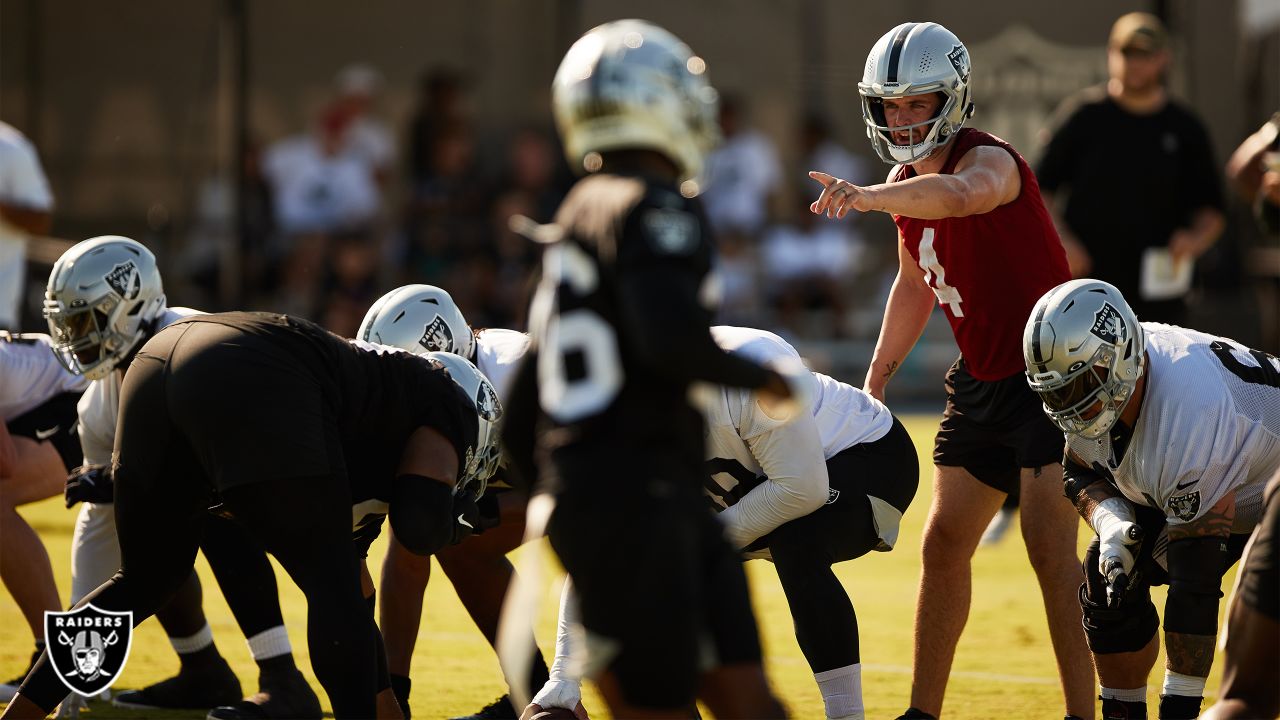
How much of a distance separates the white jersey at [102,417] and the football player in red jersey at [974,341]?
254 centimetres

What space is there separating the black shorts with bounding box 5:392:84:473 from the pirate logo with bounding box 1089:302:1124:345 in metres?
3.96

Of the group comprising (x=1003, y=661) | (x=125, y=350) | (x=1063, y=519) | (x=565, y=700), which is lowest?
(x=1003, y=661)

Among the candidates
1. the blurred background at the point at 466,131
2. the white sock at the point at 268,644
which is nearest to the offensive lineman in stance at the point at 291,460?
the white sock at the point at 268,644

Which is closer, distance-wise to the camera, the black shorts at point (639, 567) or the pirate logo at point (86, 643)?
the black shorts at point (639, 567)

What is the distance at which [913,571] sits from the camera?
926cm

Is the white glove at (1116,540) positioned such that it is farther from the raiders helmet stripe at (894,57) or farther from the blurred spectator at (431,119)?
the blurred spectator at (431,119)

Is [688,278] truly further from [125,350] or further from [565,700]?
[125,350]

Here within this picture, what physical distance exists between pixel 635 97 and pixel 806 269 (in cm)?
1308

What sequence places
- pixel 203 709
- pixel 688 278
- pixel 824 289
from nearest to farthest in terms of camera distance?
pixel 688 278 < pixel 203 709 < pixel 824 289

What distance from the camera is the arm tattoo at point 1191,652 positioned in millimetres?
4984

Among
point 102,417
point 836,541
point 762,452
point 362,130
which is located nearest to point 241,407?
point 102,417

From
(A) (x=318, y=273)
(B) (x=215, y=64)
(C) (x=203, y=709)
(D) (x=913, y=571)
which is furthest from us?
(B) (x=215, y=64)

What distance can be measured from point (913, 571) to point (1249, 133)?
9.16 meters

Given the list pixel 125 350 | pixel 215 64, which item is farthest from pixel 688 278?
pixel 215 64
